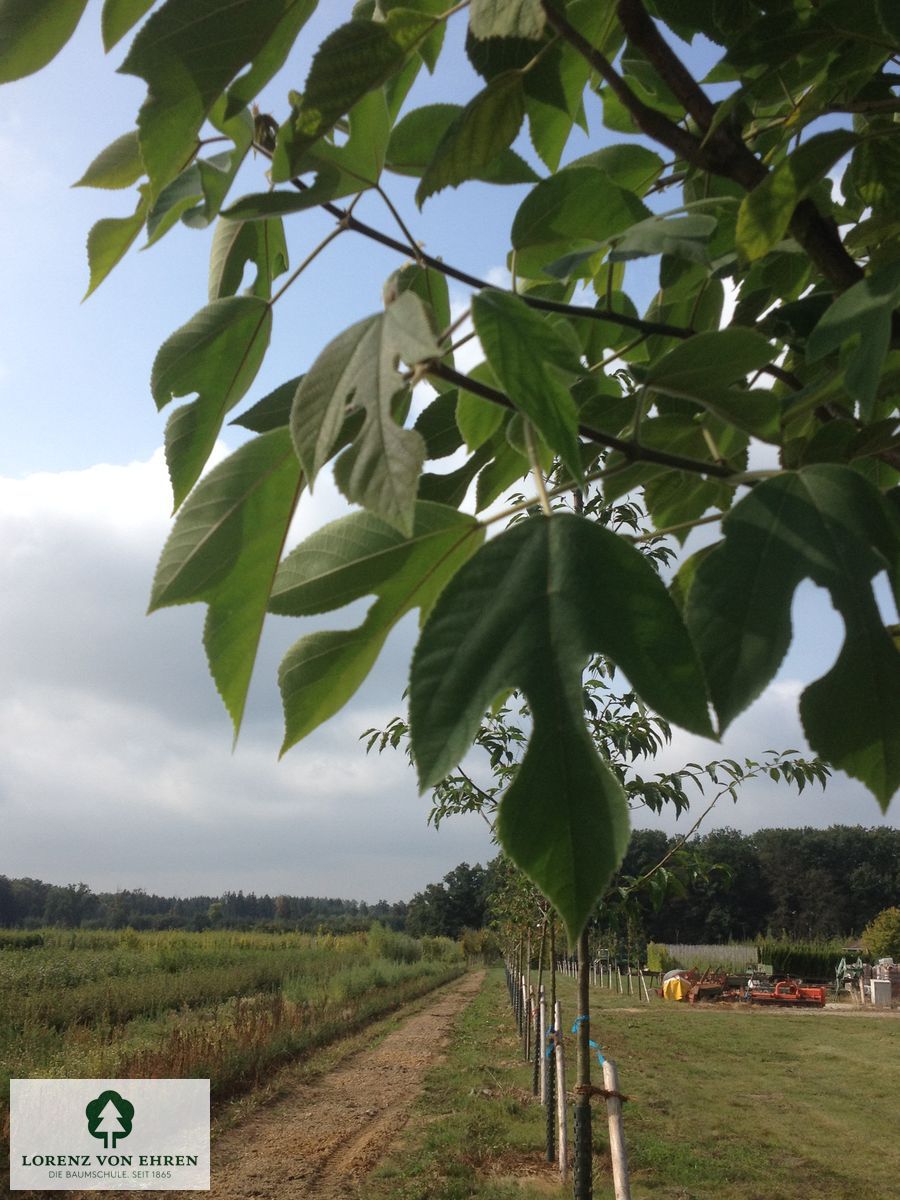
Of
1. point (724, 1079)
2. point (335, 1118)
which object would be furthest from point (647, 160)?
point (724, 1079)

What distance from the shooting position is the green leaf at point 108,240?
721mm

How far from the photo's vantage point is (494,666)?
0.51 meters

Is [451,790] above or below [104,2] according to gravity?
below

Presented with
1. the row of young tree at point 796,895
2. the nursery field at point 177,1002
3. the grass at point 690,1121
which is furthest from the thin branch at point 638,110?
the row of young tree at point 796,895

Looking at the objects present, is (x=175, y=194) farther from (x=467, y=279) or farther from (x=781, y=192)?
(x=781, y=192)

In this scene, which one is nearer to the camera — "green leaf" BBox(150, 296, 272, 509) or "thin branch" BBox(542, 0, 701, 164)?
"thin branch" BBox(542, 0, 701, 164)

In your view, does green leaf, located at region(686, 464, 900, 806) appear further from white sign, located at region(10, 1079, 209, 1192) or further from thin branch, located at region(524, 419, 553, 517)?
white sign, located at region(10, 1079, 209, 1192)

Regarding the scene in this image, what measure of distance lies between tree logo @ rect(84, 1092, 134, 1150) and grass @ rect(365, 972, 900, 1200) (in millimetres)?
2667

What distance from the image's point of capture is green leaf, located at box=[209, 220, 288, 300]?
775 millimetres

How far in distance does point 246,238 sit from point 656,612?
510mm

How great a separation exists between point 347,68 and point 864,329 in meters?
0.36

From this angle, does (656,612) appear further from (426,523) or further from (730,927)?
(730,927)

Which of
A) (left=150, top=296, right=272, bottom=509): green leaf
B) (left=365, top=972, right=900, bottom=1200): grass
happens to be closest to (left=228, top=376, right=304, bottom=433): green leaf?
(left=150, top=296, right=272, bottom=509): green leaf

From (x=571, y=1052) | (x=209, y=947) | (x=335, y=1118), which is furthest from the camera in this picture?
(x=209, y=947)
